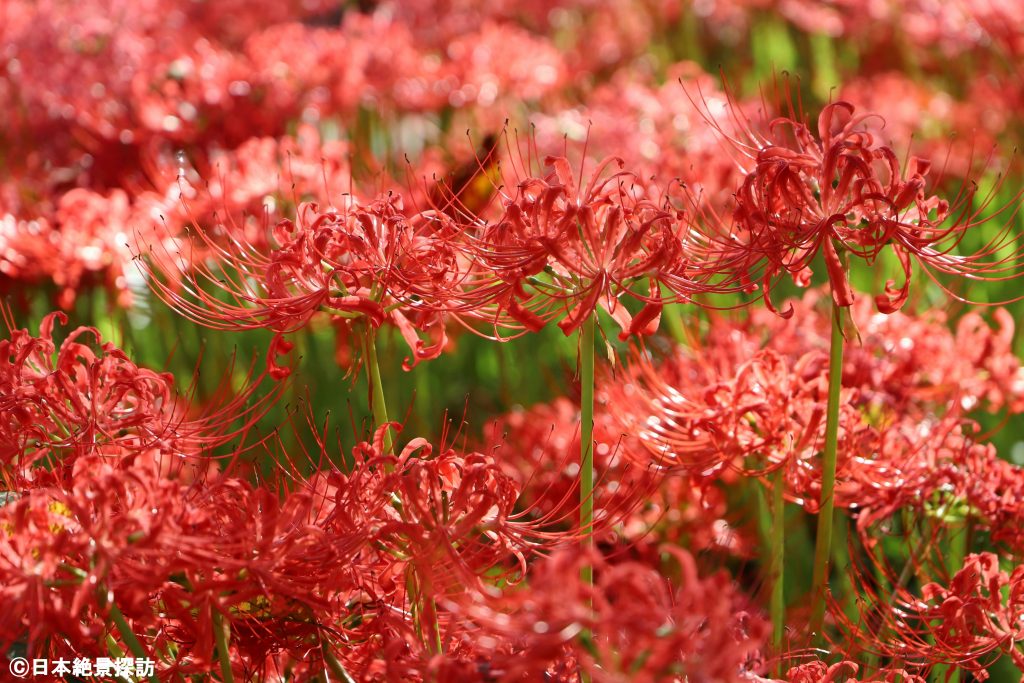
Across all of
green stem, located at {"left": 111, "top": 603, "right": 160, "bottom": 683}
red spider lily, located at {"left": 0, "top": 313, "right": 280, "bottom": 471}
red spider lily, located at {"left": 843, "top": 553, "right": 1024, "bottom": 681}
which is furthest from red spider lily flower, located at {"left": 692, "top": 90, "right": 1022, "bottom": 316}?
green stem, located at {"left": 111, "top": 603, "right": 160, "bottom": 683}

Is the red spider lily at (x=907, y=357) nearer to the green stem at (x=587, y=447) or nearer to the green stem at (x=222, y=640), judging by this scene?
→ the green stem at (x=587, y=447)

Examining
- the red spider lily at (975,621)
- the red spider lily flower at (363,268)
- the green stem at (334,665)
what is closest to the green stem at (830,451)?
the red spider lily at (975,621)

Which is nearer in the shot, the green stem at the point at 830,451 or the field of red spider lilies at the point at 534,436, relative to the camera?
the field of red spider lilies at the point at 534,436

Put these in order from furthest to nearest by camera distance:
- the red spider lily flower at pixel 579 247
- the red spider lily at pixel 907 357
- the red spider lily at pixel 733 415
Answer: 1. the red spider lily at pixel 907 357
2. the red spider lily at pixel 733 415
3. the red spider lily flower at pixel 579 247

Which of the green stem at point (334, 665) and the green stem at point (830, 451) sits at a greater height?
the green stem at point (830, 451)

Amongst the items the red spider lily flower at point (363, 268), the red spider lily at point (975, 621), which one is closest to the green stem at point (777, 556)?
the red spider lily at point (975, 621)

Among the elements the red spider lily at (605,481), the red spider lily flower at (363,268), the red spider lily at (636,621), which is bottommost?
the red spider lily at (605,481)

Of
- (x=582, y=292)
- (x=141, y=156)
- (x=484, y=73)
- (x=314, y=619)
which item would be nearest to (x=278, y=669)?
(x=314, y=619)

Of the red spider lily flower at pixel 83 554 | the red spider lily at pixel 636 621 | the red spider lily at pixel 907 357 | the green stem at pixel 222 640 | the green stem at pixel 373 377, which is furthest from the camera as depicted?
the red spider lily at pixel 907 357

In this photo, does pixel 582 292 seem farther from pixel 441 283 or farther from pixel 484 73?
pixel 484 73
